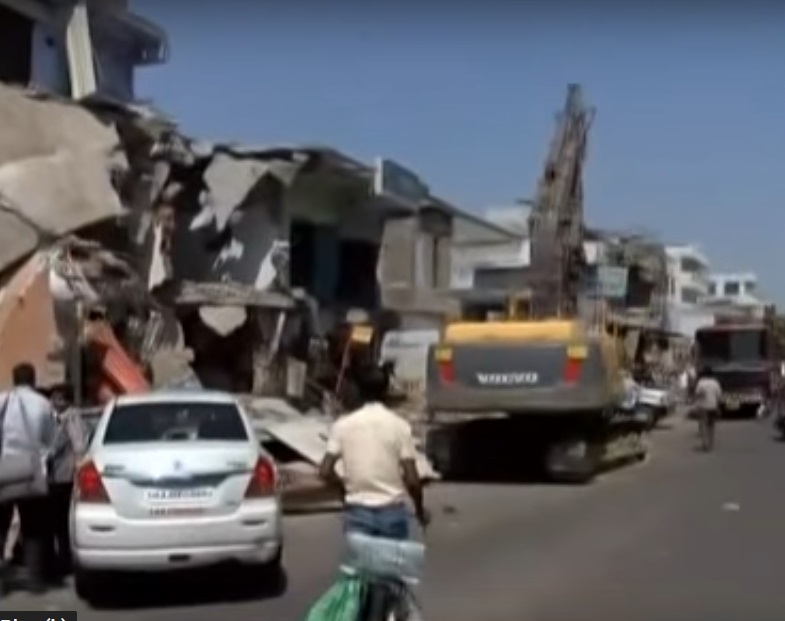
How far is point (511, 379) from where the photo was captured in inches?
860

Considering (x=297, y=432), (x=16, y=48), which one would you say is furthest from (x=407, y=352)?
(x=297, y=432)

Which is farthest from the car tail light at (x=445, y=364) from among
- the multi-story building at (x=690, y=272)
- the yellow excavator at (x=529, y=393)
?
the multi-story building at (x=690, y=272)

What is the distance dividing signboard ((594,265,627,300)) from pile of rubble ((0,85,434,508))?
1745 centimetres

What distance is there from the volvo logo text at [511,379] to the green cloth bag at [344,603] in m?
14.7

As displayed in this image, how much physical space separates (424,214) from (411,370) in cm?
515

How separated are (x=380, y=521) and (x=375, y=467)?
285 mm

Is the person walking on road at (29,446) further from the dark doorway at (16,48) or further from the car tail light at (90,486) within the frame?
the dark doorway at (16,48)

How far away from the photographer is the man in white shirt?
741cm

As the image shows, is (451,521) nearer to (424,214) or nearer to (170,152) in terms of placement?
(170,152)

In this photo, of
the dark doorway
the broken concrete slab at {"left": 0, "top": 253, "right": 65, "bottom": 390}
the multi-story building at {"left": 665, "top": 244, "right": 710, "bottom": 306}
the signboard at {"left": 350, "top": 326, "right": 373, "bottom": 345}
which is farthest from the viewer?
the multi-story building at {"left": 665, "top": 244, "right": 710, "bottom": 306}

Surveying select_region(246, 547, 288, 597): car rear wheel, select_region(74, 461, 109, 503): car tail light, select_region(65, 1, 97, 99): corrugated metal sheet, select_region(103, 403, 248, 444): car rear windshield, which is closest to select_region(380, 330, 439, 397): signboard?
select_region(65, 1, 97, 99): corrugated metal sheet

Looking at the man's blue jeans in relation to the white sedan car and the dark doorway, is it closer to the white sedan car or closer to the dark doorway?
the white sedan car

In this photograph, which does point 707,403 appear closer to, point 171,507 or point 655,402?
point 655,402

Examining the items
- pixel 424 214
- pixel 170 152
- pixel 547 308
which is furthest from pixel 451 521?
pixel 424 214
